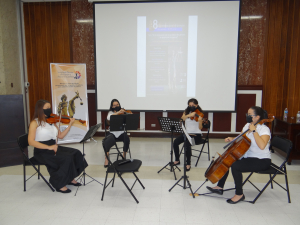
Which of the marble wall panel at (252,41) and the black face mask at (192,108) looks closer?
the black face mask at (192,108)

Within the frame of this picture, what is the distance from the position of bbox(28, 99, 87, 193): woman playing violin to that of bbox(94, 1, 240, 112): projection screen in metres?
2.77

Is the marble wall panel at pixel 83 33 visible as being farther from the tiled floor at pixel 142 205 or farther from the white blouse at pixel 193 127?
the tiled floor at pixel 142 205

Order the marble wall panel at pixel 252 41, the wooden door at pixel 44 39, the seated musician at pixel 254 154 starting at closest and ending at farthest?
the seated musician at pixel 254 154 < the marble wall panel at pixel 252 41 < the wooden door at pixel 44 39

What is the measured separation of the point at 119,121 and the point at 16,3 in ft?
15.3

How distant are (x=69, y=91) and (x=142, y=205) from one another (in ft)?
11.7

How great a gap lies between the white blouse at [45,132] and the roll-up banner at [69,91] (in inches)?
81.3

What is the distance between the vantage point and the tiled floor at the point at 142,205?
8.60ft

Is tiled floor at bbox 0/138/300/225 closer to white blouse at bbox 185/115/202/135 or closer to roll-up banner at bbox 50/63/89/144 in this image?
white blouse at bbox 185/115/202/135

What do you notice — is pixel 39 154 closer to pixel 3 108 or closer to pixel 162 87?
pixel 3 108

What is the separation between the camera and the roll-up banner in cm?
540

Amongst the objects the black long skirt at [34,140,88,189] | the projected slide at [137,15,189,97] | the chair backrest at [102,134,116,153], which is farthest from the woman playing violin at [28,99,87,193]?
the projected slide at [137,15,189,97]

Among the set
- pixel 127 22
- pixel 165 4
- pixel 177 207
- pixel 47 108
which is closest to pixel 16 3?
pixel 127 22

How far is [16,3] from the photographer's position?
5.95 metres

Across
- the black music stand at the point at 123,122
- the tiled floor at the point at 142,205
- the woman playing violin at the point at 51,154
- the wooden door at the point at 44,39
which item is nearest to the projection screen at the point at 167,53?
the wooden door at the point at 44,39
